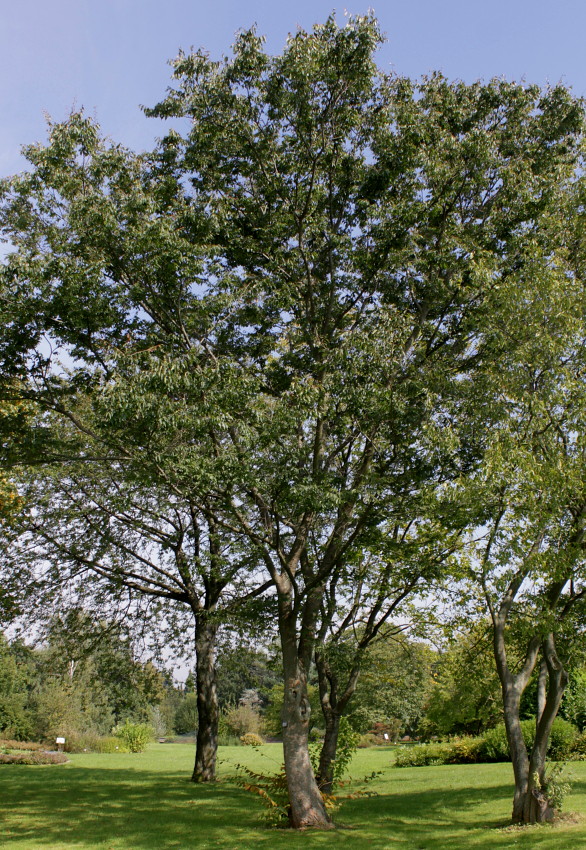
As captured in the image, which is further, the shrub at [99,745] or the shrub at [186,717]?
the shrub at [186,717]

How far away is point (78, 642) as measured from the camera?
56.0 feet

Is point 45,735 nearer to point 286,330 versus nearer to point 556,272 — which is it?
point 286,330

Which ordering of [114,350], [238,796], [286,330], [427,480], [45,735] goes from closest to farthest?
[114,350]
[427,480]
[286,330]
[238,796]
[45,735]

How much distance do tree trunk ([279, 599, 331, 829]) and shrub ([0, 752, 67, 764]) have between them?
17.3 metres

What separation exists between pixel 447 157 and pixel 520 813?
10961mm

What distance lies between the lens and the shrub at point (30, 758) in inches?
917

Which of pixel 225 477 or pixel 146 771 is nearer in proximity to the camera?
pixel 225 477

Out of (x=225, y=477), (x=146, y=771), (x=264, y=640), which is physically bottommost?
(x=146, y=771)

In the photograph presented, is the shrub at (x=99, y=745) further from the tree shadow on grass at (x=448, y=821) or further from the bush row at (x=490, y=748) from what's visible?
the tree shadow on grass at (x=448, y=821)

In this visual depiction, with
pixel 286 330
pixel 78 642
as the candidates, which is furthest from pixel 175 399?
pixel 78 642

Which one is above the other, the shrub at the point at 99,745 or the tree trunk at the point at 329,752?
the tree trunk at the point at 329,752

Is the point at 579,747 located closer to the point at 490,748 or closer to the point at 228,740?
the point at 490,748

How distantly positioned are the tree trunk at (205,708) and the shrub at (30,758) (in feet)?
30.7

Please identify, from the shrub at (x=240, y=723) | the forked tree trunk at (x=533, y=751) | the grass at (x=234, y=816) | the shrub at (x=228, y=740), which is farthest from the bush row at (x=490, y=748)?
the shrub at (x=228, y=740)
